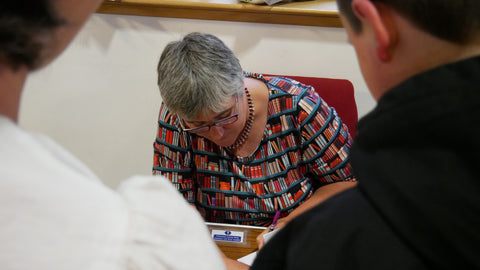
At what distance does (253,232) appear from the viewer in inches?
49.9

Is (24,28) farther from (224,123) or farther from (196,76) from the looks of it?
(224,123)

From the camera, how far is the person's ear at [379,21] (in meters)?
0.44

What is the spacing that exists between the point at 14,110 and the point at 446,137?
1.35 feet

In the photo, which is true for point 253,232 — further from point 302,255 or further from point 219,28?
point 219,28

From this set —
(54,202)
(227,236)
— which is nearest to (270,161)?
(227,236)

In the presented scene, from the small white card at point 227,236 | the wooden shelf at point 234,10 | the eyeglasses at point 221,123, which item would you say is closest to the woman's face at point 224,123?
the eyeglasses at point 221,123

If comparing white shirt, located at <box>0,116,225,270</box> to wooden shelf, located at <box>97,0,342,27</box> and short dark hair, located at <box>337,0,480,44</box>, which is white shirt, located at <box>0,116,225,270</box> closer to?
short dark hair, located at <box>337,0,480,44</box>

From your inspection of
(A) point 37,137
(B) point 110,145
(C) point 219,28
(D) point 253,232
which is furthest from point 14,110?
(B) point 110,145

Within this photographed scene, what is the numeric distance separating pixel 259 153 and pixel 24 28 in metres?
1.08

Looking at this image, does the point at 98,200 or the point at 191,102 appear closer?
the point at 98,200

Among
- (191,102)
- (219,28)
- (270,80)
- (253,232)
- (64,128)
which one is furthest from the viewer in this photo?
(64,128)

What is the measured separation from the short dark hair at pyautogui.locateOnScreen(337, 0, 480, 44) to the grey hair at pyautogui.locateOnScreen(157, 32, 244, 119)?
769 millimetres

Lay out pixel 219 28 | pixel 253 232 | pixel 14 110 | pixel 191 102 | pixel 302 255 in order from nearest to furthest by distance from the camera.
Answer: pixel 14 110 < pixel 302 255 < pixel 191 102 < pixel 253 232 < pixel 219 28

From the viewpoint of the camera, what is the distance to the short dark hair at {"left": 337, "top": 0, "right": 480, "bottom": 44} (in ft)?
1.31
